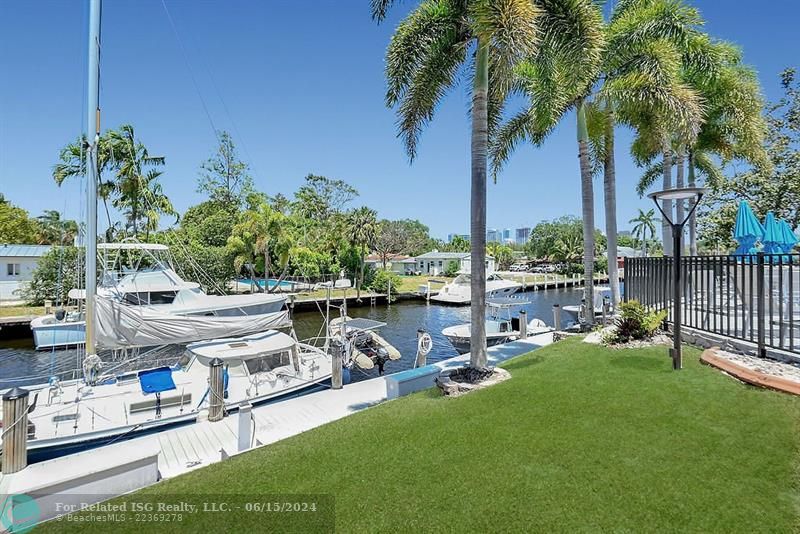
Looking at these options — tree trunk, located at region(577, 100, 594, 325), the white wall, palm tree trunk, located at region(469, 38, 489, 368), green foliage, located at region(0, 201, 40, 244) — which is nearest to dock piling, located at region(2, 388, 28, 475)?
palm tree trunk, located at region(469, 38, 489, 368)

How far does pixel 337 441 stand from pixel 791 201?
26953mm

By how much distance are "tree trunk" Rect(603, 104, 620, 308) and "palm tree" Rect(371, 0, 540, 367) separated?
7786mm

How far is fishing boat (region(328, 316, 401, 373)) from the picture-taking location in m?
16.0

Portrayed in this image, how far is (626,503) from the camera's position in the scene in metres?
3.97

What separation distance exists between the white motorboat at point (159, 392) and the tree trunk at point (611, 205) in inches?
427

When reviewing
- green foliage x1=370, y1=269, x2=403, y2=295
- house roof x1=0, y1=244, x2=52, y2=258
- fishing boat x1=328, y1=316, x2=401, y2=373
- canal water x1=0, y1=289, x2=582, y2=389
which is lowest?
canal water x1=0, y1=289, x2=582, y2=389

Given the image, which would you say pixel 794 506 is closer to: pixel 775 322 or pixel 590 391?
pixel 590 391

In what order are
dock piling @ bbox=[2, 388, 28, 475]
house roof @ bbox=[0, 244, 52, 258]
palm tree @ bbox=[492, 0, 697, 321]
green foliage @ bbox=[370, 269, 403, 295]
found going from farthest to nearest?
green foliage @ bbox=[370, 269, 403, 295], house roof @ bbox=[0, 244, 52, 258], palm tree @ bbox=[492, 0, 697, 321], dock piling @ bbox=[2, 388, 28, 475]

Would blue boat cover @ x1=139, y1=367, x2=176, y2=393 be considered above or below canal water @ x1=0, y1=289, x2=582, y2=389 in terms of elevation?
above

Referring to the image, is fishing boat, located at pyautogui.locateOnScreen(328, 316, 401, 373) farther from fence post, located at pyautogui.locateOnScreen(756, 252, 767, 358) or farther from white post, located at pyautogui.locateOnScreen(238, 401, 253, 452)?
fence post, located at pyautogui.locateOnScreen(756, 252, 767, 358)

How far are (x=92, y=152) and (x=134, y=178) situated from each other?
17140 millimetres

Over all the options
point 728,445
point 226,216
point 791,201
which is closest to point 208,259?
point 226,216

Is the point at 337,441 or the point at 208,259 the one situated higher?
the point at 208,259

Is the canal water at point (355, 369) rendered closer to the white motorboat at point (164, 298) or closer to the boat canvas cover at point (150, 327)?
the boat canvas cover at point (150, 327)
